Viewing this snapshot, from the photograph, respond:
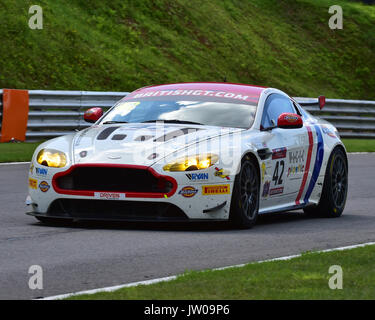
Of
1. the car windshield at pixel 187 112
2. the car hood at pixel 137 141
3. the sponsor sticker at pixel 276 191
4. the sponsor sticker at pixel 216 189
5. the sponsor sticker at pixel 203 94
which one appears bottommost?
the sponsor sticker at pixel 276 191

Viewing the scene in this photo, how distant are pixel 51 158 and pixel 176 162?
1190mm

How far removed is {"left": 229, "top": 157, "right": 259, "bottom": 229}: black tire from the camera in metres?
9.04

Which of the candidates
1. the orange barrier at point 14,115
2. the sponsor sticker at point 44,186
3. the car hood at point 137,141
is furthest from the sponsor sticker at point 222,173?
the orange barrier at point 14,115

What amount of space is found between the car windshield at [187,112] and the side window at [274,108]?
6.6 inches

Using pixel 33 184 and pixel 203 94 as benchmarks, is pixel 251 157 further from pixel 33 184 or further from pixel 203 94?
pixel 33 184

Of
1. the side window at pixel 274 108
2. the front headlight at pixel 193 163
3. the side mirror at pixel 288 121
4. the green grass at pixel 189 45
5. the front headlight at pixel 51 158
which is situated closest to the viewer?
the front headlight at pixel 193 163

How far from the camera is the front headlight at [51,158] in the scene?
355 inches

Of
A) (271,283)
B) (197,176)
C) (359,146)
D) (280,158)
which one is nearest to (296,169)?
(280,158)

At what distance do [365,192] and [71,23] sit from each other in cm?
1795

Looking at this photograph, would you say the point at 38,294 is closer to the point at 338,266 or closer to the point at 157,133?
the point at 338,266

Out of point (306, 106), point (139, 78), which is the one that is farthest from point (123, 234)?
point (139, 78)

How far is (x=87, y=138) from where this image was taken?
9.35 meters

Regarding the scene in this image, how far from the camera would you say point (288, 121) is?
1002cm

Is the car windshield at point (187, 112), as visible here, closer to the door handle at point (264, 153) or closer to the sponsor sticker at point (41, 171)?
the door handle at point (264, 153)
